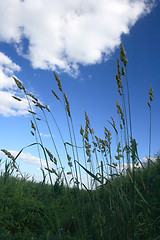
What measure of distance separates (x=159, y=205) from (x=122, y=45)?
2.63m

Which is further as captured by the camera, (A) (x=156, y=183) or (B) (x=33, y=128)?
(A) (x=156, y=183)

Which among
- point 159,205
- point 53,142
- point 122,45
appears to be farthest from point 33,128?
point 159,205

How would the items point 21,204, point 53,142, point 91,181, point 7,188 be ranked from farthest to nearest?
point 7,188
point 21,204
point 91,181
point 53,142

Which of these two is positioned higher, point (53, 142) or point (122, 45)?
point (122, 45)

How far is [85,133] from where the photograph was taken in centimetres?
247

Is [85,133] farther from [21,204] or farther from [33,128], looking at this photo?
[21,204]

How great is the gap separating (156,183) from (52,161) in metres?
2.72

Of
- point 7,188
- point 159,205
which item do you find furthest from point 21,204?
point 159,205

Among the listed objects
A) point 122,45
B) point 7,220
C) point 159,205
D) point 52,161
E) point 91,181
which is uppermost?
point 122,45

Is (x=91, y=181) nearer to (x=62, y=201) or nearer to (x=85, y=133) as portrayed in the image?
(x=85, y=133)

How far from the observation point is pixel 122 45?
165cm

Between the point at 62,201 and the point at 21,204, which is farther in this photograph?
the point at 62,201

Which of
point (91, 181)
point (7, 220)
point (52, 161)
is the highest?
point (52, 161)

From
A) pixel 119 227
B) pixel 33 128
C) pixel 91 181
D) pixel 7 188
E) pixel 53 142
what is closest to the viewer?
pixel 119 227
